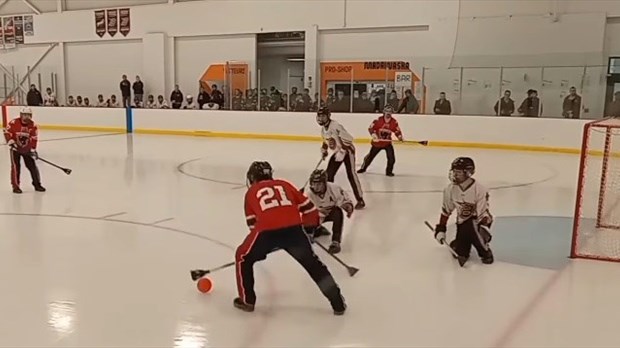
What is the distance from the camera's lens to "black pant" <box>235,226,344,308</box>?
10.2 ft

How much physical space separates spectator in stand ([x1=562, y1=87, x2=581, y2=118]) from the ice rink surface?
4.99 meters

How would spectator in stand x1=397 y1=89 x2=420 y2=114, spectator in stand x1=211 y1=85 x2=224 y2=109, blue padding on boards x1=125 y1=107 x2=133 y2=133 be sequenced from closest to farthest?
spectator in stand x1=397 y1=89 x2=420 y2=114 < spectator in stand x1=211 y1=85 x2=224 y2=109 < blue padding on boards x1=125 y1=107 x2=133 y2=133

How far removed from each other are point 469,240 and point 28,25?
66.0ft

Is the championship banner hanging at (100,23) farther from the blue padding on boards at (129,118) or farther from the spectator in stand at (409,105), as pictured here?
the spectator in stand at (409,105)

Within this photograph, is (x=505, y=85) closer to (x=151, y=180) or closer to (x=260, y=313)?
(x=151, y=180)

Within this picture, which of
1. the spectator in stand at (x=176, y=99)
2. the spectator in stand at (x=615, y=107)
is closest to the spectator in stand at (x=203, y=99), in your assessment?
the spectator in stand at (x=176, y=99)

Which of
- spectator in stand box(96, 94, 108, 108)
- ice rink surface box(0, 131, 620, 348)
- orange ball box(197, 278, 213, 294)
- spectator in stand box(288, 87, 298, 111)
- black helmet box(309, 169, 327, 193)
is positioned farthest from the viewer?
spectator in stand box(96, 94, 108, 108)

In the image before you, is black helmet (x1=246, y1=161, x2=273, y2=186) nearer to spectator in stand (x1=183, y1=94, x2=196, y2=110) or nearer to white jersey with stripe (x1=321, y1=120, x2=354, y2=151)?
white jersey with stripe (x1=321, y1=120, x2=354, y2=151)

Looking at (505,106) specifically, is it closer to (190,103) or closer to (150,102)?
(190,103)

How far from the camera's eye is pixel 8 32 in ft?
68.5

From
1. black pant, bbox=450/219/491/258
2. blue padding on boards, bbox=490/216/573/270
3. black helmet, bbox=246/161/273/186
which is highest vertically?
black helmet, bbox=246/161/273/186

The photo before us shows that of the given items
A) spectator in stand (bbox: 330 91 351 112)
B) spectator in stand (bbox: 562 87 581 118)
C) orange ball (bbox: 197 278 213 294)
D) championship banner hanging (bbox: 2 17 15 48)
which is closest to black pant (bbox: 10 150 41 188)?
orange ball (bbox: 197 278 213 294)

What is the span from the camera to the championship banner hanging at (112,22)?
62.6ft

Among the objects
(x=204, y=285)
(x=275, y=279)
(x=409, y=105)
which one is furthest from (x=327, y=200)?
(x=409, y=105)
